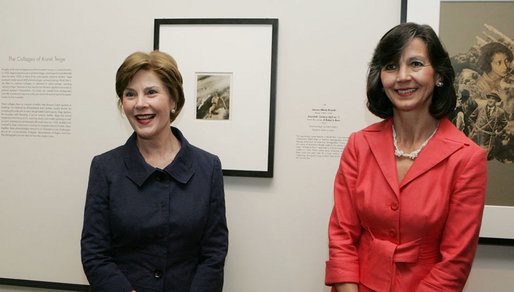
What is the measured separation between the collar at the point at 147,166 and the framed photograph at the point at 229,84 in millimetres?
376

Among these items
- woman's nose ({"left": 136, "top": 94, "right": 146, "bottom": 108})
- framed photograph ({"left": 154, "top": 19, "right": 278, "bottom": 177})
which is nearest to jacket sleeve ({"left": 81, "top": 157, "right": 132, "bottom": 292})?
woman's nose ({"left": 136, "top": 94, "right": 146, "bottom": 108})

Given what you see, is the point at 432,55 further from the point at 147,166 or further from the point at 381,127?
the point at 147,166

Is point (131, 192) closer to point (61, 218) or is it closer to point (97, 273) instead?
point (97, 273)

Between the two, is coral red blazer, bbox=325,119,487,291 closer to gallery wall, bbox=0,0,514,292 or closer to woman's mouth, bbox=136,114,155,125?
gallery wall, bbox=0,0,514,292

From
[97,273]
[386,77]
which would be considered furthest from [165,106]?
[386,77]

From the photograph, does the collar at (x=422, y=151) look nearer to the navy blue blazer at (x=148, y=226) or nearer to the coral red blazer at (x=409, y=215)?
the coral red blazer at (x=409, y=215)

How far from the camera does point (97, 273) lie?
1.37 m

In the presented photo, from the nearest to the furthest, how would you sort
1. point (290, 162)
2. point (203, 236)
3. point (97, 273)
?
point (97, 273), point (203, 236), point (290, 162)

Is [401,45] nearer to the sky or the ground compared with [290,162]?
nearer to the sky

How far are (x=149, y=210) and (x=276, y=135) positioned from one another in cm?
70

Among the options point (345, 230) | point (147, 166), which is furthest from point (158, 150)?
point (345, 230)

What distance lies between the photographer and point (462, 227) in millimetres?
1192

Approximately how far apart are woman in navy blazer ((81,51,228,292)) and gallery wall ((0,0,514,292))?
0.44 meters

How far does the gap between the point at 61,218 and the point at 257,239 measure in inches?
38.2
